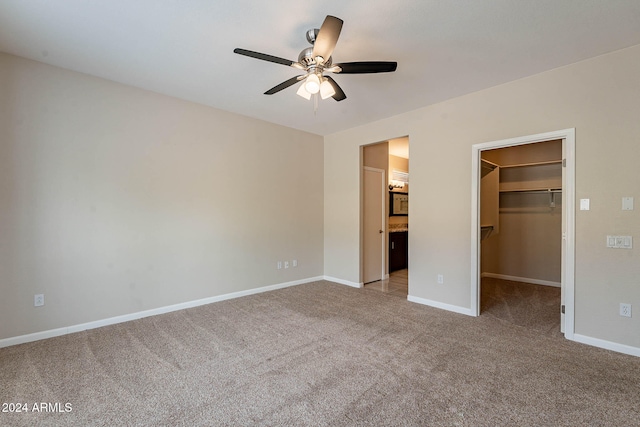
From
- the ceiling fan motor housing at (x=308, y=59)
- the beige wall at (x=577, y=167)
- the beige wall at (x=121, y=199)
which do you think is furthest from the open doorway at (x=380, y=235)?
the ceiling fan motor housing at (x=308, y=59)

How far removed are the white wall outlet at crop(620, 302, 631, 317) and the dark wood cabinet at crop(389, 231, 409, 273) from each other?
3692 millimetres

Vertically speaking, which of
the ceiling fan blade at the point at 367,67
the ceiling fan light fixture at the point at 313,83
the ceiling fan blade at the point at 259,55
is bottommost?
the ceiling fan light fixture at the point at 313,83

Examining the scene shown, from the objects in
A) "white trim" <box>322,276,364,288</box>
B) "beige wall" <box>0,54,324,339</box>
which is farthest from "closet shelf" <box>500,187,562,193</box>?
"beige wall" <box>0,54,324,339</box>

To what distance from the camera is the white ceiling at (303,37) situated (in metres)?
2.13

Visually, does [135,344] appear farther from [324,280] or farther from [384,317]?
[324,280]

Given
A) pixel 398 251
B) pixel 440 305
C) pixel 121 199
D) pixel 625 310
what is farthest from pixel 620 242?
pixel 121 199

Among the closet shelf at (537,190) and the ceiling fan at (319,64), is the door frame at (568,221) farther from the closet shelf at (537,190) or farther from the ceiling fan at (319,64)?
the closet shelf at (537,190)

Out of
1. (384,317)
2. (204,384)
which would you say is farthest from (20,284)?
(384,317)

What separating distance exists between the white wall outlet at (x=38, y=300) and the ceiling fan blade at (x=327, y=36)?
346 cm

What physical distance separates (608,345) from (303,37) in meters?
3.88

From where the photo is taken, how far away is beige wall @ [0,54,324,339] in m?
2.83

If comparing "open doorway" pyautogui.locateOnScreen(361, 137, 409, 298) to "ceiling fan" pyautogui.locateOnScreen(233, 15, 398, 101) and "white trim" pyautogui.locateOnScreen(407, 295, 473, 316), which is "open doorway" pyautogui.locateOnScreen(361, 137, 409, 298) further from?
"ceiling fan" pyautogui.locateOnScreen(233, 15, 398, 101)

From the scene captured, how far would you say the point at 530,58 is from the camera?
2787 mm

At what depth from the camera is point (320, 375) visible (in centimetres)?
226
